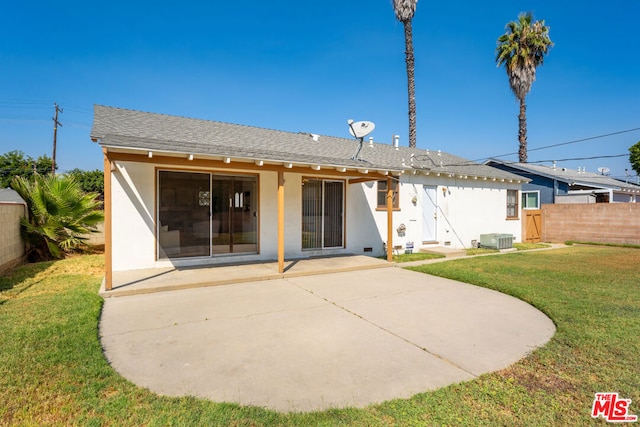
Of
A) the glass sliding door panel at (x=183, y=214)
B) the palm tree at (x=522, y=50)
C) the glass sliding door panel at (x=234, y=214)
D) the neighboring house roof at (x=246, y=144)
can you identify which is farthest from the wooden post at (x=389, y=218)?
the palm tree at (x=522, y=50)

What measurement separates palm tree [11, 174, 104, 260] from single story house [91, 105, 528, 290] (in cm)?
238

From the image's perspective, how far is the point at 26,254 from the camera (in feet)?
28.8

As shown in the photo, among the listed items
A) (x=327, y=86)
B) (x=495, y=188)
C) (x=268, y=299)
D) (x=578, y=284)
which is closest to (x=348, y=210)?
(x=268, y=299)

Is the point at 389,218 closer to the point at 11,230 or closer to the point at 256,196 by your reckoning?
the point at 256,196

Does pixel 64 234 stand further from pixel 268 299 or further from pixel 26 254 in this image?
pixel 268 299

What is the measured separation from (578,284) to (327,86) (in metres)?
15.8

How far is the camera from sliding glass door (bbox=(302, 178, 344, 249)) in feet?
31.6

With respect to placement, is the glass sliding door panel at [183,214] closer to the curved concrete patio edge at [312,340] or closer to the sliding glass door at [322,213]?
the curved concrete patio edge at [312,340]

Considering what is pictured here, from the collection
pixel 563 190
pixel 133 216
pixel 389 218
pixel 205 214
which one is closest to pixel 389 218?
pixel 389 218

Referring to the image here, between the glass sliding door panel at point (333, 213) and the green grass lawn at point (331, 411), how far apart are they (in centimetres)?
589

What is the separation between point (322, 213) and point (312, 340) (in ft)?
20.6

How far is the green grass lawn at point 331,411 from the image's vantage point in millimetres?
2303

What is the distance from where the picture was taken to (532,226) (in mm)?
15422

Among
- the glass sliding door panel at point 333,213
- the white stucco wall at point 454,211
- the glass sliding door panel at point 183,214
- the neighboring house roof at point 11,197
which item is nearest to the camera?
the glass sliding door panel at point 183,214
